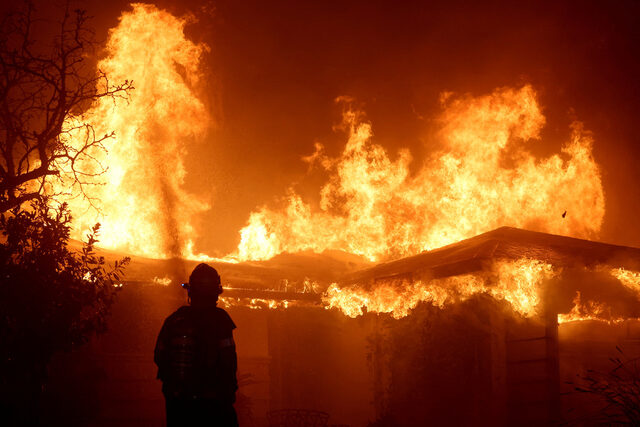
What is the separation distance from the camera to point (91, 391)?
1206cm

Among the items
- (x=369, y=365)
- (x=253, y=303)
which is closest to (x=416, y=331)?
(x=369, y=365)

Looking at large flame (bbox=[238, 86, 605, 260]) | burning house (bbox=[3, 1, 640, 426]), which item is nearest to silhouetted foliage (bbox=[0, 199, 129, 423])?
burning house (bbox=[3, 1, 640, 426])

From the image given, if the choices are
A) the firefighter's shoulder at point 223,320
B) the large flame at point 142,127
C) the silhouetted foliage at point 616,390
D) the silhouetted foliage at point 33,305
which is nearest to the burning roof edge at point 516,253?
the silhouetted foliage at point 616,390

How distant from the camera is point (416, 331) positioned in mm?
13062

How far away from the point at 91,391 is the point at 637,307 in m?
11.5

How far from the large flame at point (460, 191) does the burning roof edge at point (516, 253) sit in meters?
9.42

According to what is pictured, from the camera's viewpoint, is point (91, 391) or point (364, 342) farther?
point (364, 342)

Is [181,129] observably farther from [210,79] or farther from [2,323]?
[2,323]

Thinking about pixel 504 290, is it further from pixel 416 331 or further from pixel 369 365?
pixel 369 365

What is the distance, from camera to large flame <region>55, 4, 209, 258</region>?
65.2 feet

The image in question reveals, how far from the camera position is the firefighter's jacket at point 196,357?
5.01 meters

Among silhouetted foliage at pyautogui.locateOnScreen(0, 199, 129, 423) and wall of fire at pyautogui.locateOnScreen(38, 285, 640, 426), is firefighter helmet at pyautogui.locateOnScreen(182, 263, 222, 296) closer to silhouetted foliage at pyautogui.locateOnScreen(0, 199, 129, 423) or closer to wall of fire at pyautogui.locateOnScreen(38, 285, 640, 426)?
silhouetted foliage at pyautogui.locateOnScreen(0, 199, 129, 423)

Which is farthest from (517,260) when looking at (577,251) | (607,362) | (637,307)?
(607,362)

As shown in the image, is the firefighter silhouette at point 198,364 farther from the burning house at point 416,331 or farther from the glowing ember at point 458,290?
the glowing ember at point 458,290
